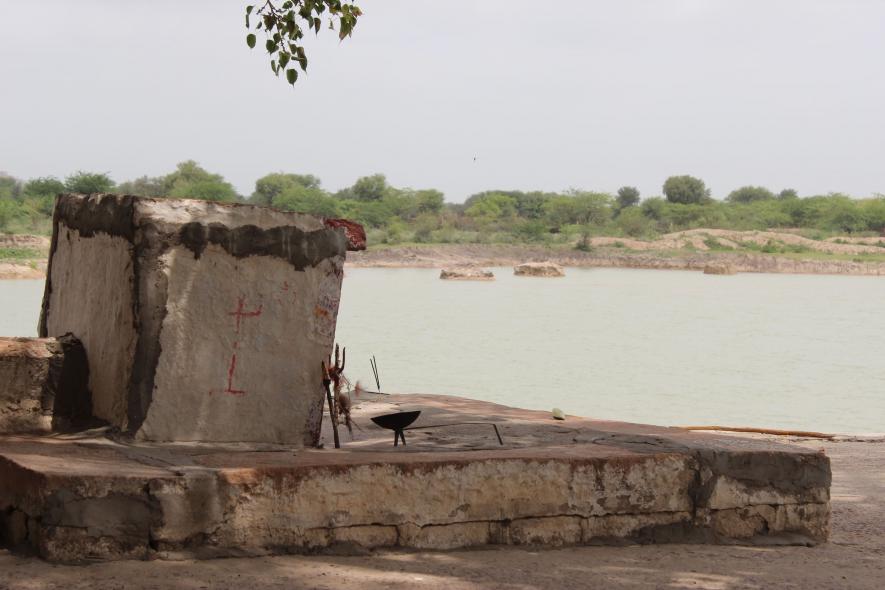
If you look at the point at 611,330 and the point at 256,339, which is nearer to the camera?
the point at 256,339

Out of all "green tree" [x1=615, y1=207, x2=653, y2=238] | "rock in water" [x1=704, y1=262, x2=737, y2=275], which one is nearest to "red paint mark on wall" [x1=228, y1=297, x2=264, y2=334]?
"rock in water" [x1=704, y1=262, x2=737, y2=275]

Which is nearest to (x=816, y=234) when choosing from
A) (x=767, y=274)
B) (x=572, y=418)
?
(x=767, y=274)

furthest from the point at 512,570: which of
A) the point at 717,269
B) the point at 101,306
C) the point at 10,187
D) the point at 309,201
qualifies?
the point at 10,187

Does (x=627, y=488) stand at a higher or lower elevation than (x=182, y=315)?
lower

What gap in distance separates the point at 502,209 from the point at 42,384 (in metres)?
69.6

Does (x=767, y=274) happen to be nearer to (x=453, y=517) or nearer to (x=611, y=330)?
(x=611, y=330)

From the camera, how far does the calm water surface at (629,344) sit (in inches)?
672

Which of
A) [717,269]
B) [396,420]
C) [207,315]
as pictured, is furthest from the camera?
[717,269]

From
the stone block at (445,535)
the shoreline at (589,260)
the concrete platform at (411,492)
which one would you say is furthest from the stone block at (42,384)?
the shoreline at (589,260)

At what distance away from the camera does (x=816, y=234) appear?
5816cm

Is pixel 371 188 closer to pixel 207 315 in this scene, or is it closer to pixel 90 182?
pixel 90 182

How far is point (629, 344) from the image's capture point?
25.8 m

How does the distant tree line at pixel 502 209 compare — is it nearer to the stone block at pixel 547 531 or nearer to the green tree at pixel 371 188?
the green tree at pixel 371 188

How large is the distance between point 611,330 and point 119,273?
23944 mm
